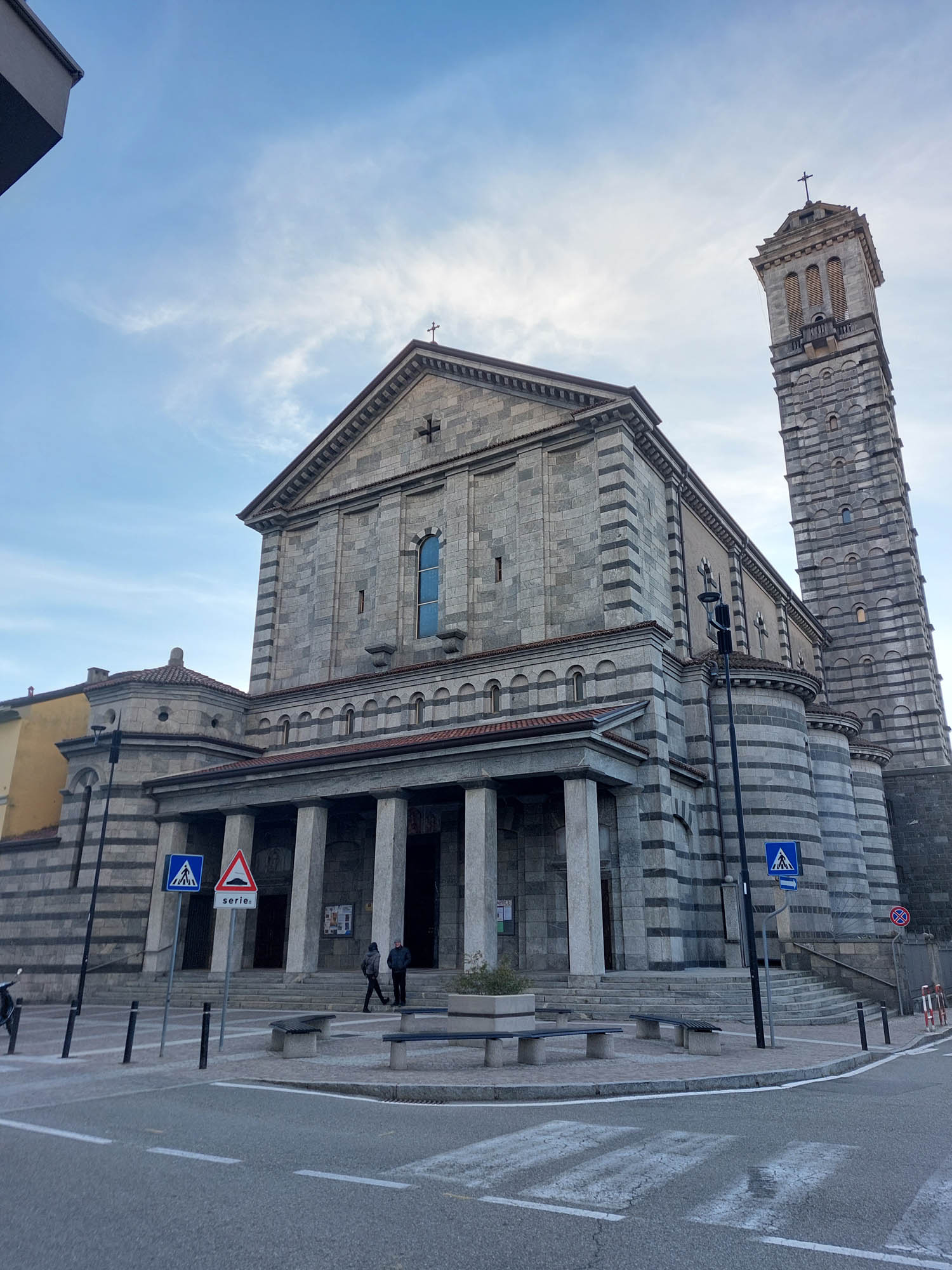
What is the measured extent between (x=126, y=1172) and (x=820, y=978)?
2082cm

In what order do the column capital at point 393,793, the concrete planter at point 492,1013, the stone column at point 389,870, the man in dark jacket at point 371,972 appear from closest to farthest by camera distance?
1. the concrete planter at point 492,1013
2. the man in dark jacket at point 371,972
3. the stone column at point 389,870
4. the column capital at point 393,793

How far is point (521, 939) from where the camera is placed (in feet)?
82.5

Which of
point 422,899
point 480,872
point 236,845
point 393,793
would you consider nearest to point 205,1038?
point 480,872

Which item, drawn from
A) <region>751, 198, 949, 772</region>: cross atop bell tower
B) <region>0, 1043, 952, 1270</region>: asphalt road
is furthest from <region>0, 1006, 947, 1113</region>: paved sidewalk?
<region>751, 198, 949, 772</region>: cross atop bell tower

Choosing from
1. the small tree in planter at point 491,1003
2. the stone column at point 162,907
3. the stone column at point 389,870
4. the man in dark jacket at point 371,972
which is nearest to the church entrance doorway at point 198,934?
the stone column at point 162,907

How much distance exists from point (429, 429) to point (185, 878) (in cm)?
2199

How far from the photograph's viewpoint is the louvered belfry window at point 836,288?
51.7 m

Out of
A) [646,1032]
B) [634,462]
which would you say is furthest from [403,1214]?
[634,462]

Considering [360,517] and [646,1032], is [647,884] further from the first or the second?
[360,517]

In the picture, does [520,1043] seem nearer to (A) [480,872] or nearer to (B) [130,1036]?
(B) [130,1036]

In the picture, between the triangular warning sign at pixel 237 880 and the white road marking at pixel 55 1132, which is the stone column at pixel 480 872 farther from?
the white road marking at pixel 55 1132

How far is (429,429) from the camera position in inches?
1319

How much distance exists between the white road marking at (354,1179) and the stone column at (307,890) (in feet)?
61.0

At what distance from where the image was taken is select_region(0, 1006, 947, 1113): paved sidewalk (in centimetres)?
1090
